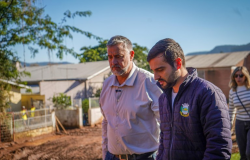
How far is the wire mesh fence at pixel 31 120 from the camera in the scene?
1328cm

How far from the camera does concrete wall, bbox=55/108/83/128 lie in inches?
655

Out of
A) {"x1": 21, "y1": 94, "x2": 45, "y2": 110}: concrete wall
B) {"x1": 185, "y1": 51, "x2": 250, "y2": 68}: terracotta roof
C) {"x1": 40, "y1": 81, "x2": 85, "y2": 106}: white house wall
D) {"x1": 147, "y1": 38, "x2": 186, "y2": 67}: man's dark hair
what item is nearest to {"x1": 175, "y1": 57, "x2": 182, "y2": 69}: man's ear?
{"x1": 147, "y1": 38, "x2": 186, "y2": 67}: man's dark hair

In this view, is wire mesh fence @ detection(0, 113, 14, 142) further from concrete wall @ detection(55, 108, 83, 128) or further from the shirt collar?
the shirt collar

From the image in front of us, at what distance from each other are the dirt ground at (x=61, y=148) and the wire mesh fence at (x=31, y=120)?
2.63 feet

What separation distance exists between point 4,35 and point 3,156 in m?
4.72

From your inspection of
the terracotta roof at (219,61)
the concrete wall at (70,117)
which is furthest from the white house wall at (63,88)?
the terracotta roof at (219,61)

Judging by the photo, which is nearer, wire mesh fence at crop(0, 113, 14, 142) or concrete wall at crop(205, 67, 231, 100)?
wire mesh fence at crop(0, 113, 14, 142)

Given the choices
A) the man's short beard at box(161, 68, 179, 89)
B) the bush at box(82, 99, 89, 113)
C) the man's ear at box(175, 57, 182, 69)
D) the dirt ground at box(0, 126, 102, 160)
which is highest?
the man's ear at box(175, 57, 182, 69)

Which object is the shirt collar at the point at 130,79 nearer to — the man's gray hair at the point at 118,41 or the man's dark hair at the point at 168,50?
the man's gray hair at the point at 118,41

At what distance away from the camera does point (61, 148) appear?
11289 millimetres

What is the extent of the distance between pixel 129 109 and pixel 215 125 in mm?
1245

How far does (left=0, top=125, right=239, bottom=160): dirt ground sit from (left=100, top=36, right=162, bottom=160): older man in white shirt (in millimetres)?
5950

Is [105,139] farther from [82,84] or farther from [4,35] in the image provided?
[82,84]

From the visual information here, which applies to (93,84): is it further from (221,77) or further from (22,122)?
(221,77)
